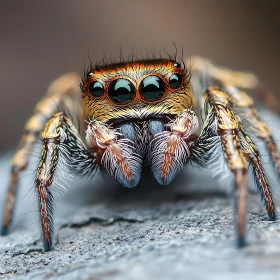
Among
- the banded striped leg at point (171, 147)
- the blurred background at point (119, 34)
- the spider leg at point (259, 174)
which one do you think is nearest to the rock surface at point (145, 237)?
the spider leg at point (259, 174)

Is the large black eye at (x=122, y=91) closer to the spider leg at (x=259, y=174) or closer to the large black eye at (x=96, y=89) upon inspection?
the large black eye at (x=96, y=89)

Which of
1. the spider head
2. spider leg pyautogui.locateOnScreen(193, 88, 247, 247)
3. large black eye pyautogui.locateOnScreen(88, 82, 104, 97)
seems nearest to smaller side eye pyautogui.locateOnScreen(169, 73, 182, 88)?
the spider head

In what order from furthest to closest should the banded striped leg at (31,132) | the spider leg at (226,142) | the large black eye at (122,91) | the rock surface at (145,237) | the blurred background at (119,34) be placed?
the blurred background at (119,34)
the banded striped leg at (31,132)
the large black eye at (122,91)
the spider leg at (226,142)
the rock surface at (145,237)

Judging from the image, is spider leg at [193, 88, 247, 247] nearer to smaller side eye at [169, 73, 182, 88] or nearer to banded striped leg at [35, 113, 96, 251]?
smaller side eye at [169, 73, 182, 88]

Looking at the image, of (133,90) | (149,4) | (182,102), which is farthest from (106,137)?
(149,4)

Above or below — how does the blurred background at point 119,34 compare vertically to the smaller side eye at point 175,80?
above

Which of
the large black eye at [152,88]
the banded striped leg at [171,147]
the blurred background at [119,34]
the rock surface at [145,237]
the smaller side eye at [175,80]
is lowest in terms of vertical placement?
the rock surface at [145,237]
